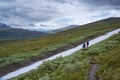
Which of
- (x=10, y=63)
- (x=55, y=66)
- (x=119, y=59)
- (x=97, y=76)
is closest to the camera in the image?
(x=97, y=76)

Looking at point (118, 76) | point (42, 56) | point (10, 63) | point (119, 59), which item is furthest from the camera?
point (42, 56)

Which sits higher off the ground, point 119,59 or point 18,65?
point 119,59

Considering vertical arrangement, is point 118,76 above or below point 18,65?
above

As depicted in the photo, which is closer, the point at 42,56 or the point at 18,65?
the point at 18,65

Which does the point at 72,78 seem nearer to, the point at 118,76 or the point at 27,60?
the point at 118,76

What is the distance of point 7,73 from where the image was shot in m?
63.4

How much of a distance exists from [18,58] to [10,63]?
6.84 metres

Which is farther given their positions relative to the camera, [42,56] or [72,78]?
[42,56]

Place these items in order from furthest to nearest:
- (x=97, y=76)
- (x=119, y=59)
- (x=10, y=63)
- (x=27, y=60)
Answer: (x=27, y=60), (x=10, y=63), (x=119, y=59), (x=97, y=76)

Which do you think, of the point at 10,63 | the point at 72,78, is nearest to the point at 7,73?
the point at 10,63

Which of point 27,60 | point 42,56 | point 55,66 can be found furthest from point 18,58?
point 55,66

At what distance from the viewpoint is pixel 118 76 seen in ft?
108

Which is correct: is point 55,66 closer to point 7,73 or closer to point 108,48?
point 7,73

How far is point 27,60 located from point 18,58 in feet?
11.6
